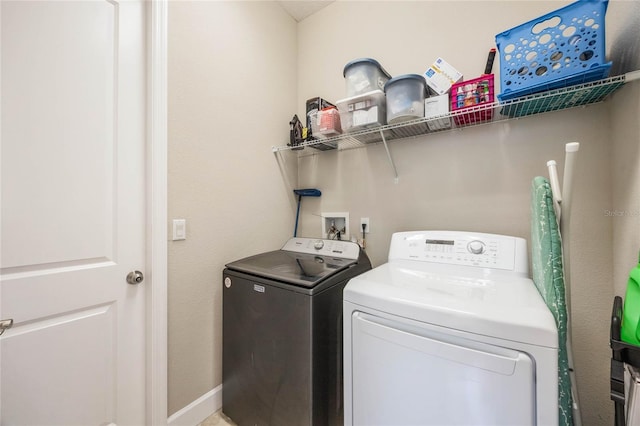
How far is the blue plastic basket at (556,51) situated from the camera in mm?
930

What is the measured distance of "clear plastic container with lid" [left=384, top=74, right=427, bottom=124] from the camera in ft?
4.40

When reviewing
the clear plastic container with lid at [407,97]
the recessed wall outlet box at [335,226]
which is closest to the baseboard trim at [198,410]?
the recessed wall outlet box at [335,226]

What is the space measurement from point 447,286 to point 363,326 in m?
0.37

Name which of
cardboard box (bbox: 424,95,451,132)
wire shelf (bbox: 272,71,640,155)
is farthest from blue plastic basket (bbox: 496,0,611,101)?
cardboard box (bbox: 424,95,451,132)

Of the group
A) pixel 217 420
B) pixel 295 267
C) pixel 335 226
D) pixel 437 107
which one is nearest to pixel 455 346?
pixel 295 267

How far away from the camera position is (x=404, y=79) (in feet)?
4.39

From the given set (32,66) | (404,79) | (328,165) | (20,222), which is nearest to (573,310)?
(404,79)

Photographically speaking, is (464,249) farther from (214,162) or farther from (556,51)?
(214,162)

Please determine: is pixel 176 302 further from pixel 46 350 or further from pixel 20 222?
pixel 20 222

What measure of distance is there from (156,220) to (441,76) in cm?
180

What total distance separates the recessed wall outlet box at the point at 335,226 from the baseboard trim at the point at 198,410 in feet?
4.09

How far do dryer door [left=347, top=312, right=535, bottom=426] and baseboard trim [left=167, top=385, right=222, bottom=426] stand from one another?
3.30ft

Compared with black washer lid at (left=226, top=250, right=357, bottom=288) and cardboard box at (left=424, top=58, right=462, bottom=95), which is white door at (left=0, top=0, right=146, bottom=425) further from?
cardboard box at (left=424, top=58, right=462, bottom=95)

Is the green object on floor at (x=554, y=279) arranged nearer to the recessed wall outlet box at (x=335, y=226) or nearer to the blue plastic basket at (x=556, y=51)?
the blue plastic basket at (x=556, y=51)
